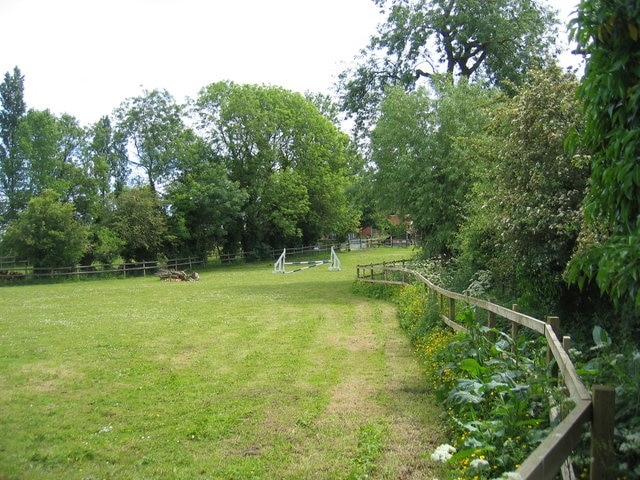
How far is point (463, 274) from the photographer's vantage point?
13.3m

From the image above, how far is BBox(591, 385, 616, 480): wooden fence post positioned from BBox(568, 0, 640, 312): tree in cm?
48

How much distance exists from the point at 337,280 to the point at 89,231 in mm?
17819

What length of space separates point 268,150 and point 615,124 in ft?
143

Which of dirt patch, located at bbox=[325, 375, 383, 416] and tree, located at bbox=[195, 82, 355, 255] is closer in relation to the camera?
dirt patch, located at bbox=[325, 375, 383, 416]

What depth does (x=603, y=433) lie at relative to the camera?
2.65 m

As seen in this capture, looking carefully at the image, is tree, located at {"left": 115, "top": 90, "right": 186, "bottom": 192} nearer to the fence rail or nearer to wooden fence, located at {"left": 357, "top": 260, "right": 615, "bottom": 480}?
the fence rail

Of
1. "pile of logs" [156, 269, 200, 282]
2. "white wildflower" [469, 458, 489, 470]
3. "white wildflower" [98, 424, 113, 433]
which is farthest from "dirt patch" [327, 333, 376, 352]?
"pile of logs" [156, 269, 200, 282]

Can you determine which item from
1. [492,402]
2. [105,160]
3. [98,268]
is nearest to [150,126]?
[105,160]

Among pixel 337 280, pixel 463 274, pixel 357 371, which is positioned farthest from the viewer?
pixel 337 280

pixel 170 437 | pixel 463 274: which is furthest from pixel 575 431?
pixel 463 274

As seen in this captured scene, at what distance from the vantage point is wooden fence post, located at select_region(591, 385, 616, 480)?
2621 millimetres

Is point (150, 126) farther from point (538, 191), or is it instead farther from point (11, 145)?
point (538, 191)

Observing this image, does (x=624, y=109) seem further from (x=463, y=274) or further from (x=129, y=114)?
(x=129, y=114)

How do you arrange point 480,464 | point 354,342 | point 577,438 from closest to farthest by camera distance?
point 577,438 < point 480,464 < point 354,342
